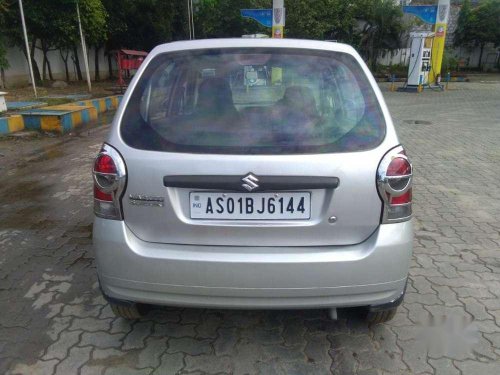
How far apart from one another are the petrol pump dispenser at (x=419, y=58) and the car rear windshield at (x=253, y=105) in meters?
16.5

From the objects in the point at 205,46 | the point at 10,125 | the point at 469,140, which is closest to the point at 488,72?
the point at 469,140

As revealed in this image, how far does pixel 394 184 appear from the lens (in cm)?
199

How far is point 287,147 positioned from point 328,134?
0.22 meters

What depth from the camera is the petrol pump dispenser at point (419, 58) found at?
16844 millimetres

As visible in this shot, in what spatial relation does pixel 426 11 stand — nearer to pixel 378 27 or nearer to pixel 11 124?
pixel 378 27

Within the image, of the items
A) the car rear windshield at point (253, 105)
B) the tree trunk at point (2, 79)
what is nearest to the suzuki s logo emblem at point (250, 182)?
the car rear windshield at point (253, 105)

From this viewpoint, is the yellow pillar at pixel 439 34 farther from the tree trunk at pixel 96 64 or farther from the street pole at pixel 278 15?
the tree trunk at pixel 96 64

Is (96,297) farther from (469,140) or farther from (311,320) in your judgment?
(469,140)

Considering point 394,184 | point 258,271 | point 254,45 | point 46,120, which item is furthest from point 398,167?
point 46,120

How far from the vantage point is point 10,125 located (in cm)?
813

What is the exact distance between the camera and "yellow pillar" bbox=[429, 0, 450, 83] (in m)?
17.1

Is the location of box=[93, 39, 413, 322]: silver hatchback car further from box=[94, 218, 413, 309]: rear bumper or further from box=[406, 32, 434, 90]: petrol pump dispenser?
box=[406, 32, 434, 90]: petrol pump dispenser

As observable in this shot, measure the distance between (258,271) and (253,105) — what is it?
86 centimetres

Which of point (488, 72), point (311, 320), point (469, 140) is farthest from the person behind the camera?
point (488, 72)
